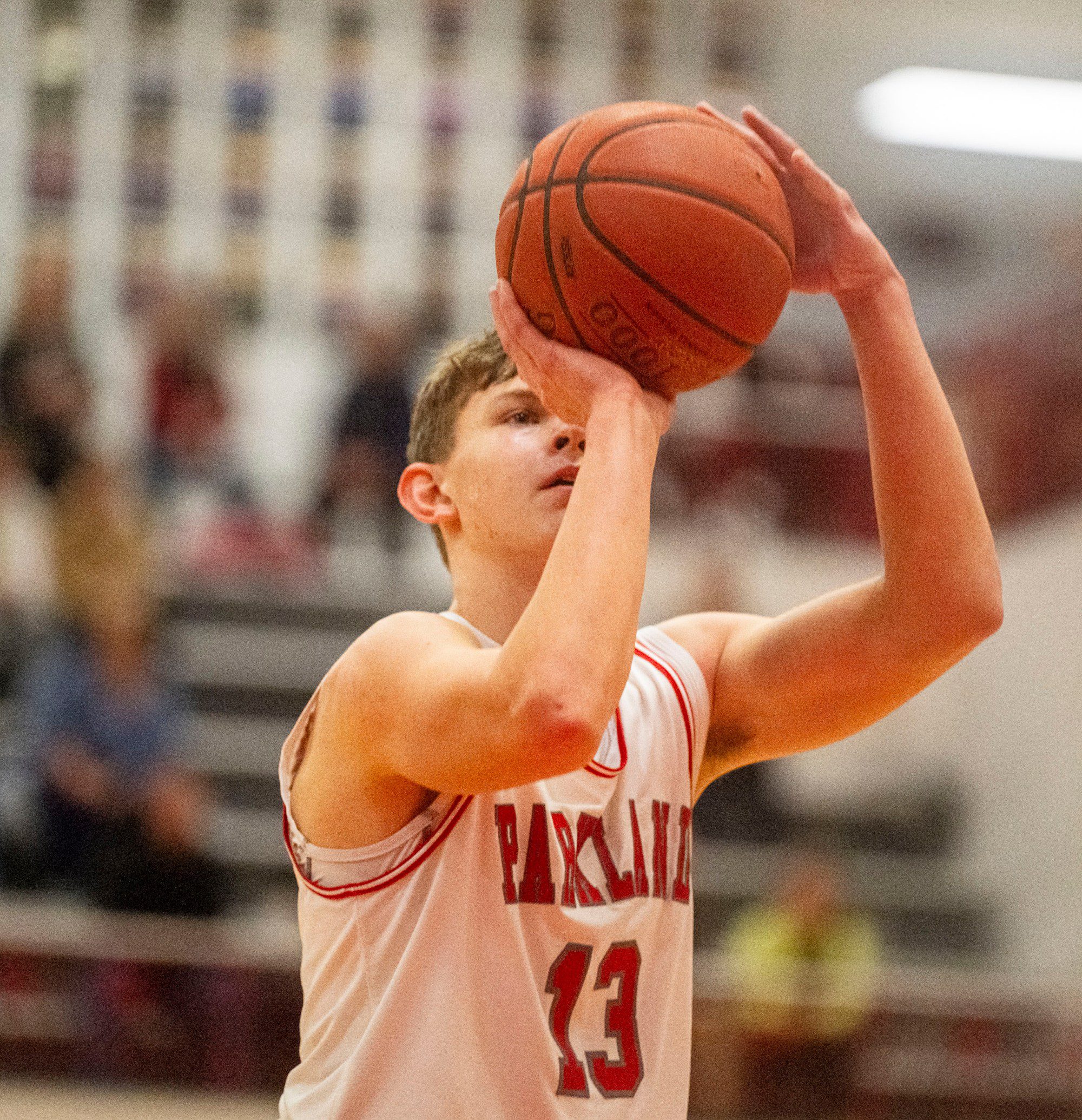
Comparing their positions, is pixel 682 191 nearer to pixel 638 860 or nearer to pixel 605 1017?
pixel 638 860

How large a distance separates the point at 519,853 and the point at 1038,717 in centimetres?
835

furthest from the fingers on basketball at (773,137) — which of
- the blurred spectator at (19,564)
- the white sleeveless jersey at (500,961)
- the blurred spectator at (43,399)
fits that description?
the blurred spectator at (43,399)

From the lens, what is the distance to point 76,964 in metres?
6.45

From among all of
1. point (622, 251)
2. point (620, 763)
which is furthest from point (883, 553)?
point (622, 251)

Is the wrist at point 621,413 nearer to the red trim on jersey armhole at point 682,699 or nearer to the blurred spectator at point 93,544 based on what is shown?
the red trim on jersey armhole at point 682,699

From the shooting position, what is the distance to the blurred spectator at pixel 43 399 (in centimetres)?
883

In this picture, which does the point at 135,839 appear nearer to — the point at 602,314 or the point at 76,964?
the point at 76,964

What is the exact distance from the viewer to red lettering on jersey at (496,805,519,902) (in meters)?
2.20

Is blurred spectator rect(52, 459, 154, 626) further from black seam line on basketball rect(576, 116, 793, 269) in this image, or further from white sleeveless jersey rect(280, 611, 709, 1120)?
black seam line on basketball rect(576, 116, 793, 269)

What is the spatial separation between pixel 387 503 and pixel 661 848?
7.58m

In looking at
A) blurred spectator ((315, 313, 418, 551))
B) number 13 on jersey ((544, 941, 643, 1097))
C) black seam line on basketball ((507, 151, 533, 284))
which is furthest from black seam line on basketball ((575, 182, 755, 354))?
blurred spectator ((315, 313, 418, 551))

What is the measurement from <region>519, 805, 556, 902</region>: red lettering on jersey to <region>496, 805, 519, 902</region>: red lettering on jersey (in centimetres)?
1

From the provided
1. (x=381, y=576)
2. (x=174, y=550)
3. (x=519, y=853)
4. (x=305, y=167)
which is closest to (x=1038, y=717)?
(x=381, y=576)

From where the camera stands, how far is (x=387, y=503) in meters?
9.80
